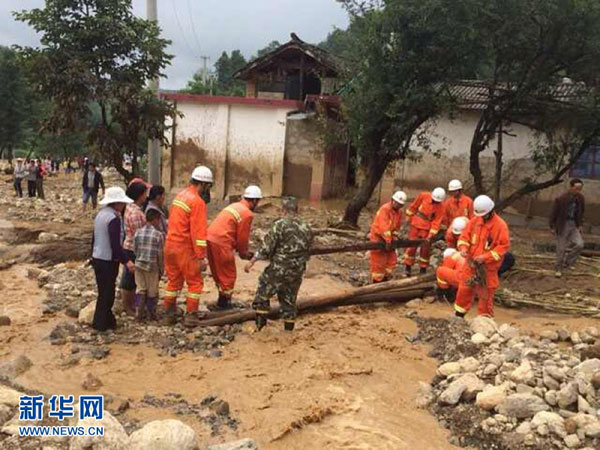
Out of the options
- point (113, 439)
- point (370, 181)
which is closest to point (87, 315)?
point (113, 439)

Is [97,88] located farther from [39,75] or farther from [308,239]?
[308,239]

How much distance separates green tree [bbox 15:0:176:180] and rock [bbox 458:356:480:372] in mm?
7647

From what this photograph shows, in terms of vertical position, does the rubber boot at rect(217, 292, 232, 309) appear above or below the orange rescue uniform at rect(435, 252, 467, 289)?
below

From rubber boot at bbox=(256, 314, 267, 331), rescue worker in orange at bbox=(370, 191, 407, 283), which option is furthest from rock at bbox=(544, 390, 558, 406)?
rescue worker in orange at bbox=(370, 191, 407, 283)

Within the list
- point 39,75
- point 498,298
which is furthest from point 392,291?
point 39,75

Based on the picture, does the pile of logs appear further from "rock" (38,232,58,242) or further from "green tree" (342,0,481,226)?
"rock" (38,232,58,242)

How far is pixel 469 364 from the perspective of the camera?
5160 millimetres

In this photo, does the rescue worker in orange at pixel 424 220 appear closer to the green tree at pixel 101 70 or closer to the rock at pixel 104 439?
the green tree at pixel 101 70

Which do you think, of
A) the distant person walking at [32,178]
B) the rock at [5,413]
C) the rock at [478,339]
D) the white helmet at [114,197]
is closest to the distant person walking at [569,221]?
the rock at [478,339]

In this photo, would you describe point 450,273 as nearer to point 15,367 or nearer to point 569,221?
point 569,221

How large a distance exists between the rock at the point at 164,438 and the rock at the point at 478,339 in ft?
10.9

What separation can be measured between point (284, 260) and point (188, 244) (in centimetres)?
102

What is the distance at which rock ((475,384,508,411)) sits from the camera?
4.36 m

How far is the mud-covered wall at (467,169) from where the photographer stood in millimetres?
15398
